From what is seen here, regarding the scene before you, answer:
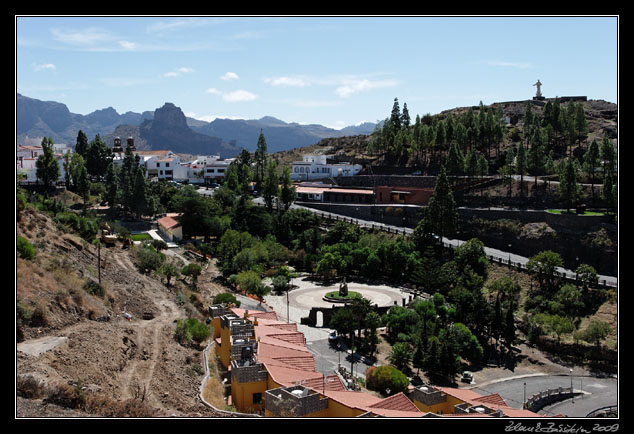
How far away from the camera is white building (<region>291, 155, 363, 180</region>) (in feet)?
214

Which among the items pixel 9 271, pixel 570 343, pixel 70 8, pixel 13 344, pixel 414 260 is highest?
pixel 70 8

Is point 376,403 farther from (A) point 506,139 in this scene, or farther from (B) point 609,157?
(A) point 506,139

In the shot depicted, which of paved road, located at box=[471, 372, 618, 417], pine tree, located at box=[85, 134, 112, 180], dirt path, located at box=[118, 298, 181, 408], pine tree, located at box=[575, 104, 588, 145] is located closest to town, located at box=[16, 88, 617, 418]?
pine tree, located at box=[85, 134, 112, 180]

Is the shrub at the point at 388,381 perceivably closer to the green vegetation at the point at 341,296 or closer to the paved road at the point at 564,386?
the paved road at the point at 564,386

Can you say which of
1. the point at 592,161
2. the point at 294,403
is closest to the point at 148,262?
the point at 294,403

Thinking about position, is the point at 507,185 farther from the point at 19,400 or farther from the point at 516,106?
the point at 19,400

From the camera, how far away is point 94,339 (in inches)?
705

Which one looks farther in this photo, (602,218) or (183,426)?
(602,218)

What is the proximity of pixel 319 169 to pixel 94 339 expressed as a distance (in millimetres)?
50404

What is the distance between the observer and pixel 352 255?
1688 inches

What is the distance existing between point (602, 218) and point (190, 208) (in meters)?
31.5

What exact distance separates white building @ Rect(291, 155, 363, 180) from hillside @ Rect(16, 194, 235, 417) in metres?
38.4

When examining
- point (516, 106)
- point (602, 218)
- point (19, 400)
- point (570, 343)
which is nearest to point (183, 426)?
point (19, 400)

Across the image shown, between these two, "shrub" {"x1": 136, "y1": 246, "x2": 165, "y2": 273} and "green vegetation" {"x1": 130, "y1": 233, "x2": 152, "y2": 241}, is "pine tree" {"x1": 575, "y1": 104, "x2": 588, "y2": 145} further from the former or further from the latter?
"shrub" {"x1": 136, "y1": 246, "x2": 165, "y2": 273}
